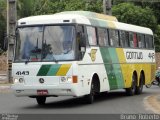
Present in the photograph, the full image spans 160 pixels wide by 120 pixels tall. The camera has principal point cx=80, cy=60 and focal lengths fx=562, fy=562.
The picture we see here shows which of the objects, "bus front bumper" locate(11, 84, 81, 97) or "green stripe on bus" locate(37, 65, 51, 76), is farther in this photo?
"green stripe on bus" locate(37, 65, 51, 76)

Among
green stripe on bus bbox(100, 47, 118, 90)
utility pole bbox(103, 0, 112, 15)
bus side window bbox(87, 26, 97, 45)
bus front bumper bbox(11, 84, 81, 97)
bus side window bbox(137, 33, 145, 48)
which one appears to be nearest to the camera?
bus front bumper bbox(11, 84, 81, 97)

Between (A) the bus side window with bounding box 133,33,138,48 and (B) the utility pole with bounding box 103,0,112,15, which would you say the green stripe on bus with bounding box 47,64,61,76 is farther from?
(B) the utility pole with bounding box 103,0,112,15

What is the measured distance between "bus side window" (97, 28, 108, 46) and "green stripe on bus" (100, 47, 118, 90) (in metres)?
0.24

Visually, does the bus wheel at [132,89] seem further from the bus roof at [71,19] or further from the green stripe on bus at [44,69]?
the green stripe on bus at [44,69]

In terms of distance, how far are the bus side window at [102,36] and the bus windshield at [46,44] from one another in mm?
2656

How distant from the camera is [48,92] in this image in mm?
18609

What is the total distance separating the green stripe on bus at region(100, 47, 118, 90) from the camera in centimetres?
2170

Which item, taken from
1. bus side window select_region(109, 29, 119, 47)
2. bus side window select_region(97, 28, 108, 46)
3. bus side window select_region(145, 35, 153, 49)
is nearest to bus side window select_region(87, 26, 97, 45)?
bus side window select_region(97, 28, 108, 46)

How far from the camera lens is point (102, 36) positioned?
21.9 metres

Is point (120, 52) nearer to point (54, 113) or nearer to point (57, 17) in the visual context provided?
point (57, 17)

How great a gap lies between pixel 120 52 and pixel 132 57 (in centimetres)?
174

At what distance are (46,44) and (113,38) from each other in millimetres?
5058

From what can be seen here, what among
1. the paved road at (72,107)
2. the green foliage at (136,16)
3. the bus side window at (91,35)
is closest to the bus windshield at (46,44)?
the bus side window at (91,35)

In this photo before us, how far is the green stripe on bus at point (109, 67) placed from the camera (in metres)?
21.7
